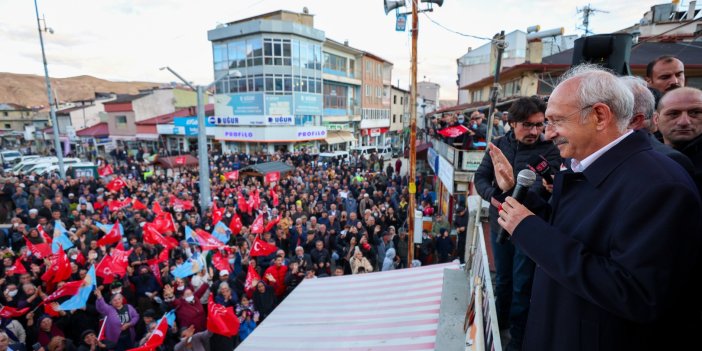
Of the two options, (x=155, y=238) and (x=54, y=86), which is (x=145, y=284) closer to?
(x=155, y=238)

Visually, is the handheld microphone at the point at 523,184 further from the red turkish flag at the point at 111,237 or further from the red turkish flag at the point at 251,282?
the red turkish flag at the point at 111,237

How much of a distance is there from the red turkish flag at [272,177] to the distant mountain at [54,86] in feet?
383

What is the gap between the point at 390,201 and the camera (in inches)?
539

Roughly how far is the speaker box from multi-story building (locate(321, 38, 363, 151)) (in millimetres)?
32971

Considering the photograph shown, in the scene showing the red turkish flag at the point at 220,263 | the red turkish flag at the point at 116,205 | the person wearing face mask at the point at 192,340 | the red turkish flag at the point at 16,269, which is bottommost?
the person wearing face mask at the point at 192,340

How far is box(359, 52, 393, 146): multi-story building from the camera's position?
45.1 metres

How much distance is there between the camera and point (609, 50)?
3828 mm

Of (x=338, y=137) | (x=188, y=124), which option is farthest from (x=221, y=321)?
(x=338, y=137)

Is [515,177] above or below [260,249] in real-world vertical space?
above

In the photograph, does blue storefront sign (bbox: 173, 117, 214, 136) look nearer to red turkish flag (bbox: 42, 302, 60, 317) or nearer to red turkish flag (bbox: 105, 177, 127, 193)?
red turkish flag (bbox: 105, 177, 127, 193)

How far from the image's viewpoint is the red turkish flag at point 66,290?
20.4ft

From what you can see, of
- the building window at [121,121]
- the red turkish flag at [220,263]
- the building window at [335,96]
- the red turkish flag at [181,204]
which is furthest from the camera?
the building window at [121,121]

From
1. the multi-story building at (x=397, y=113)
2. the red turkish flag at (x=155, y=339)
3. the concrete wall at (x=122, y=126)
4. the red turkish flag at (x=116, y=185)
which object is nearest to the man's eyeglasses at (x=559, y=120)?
the red turkish flag at (x=155, y=339)

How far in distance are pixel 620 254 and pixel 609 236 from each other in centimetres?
11
